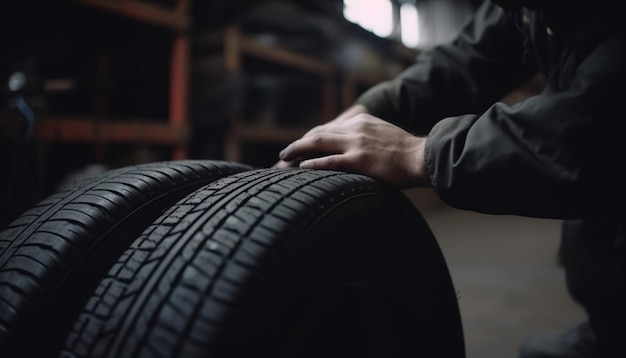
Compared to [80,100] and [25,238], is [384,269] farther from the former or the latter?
[80,100]

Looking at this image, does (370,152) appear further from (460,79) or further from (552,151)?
(460,79)

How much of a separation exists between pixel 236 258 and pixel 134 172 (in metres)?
0.29

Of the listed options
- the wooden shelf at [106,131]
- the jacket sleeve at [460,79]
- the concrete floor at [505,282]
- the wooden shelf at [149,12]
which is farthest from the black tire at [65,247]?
the wooden shelf at [149,12]

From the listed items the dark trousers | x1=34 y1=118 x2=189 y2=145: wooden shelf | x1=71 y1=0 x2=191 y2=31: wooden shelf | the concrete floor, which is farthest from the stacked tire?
x1=71 y1=0 x2=191 y2=31: wooden shelf

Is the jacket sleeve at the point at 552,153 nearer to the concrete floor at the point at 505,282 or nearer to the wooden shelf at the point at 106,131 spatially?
the concrete floor at the point at 505,282

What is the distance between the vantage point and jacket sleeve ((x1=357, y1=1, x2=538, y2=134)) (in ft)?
3.36

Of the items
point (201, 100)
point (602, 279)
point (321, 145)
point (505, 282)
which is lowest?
point (505, 282)

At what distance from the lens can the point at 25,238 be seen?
535mm

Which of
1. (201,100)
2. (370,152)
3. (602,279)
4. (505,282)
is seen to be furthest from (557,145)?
(201,100)

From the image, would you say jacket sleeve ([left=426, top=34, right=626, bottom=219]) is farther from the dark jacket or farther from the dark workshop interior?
the dark workshop interior

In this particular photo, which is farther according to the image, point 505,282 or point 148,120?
point 148,120

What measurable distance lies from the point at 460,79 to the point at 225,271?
83cm

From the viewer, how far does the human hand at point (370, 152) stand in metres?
0.64

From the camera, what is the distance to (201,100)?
7.70ft
